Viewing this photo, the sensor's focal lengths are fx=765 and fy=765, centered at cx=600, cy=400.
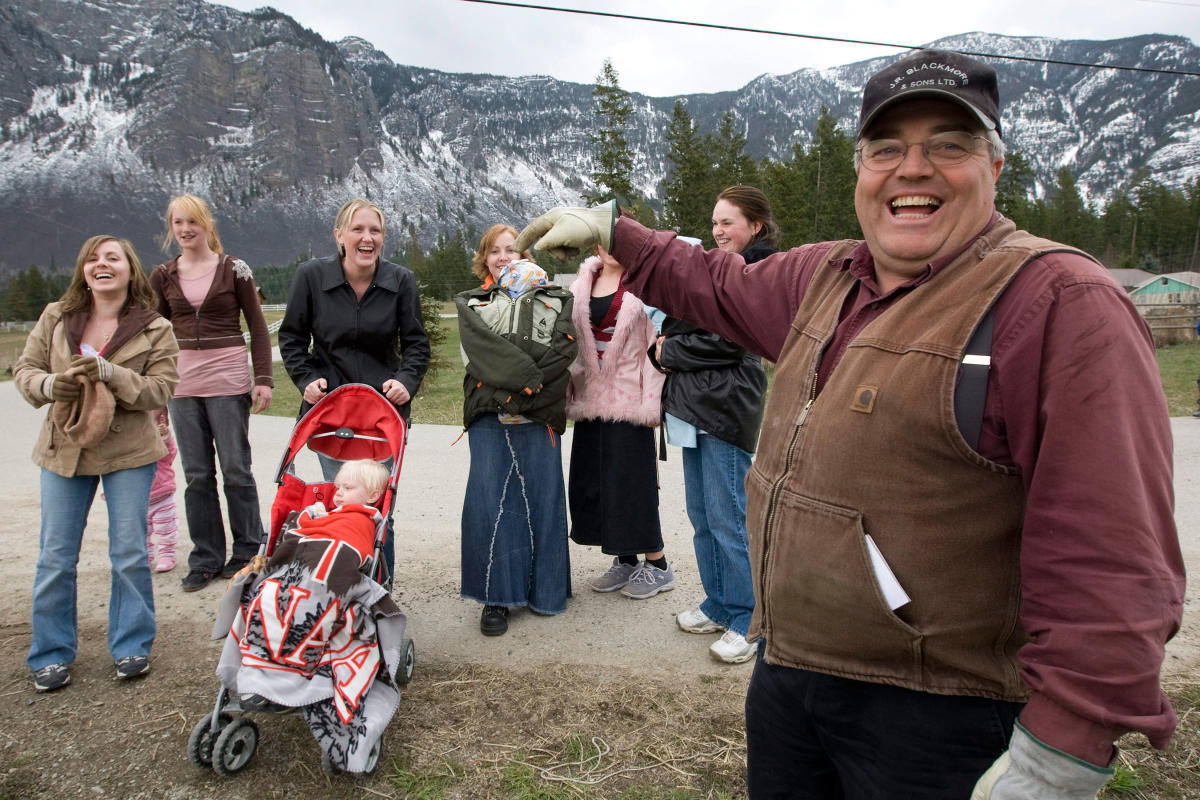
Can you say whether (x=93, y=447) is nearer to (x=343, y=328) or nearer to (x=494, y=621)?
(x=343, y=328)

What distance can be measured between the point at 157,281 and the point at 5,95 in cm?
24157

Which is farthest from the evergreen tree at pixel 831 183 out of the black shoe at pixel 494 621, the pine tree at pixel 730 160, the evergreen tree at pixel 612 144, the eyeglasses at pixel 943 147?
the eyeglasses at pixel 943 147

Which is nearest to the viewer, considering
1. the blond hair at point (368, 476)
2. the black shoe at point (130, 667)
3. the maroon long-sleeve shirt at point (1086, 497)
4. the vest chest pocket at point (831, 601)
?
the maroon long-sleeve shirt at point (1086, 497)

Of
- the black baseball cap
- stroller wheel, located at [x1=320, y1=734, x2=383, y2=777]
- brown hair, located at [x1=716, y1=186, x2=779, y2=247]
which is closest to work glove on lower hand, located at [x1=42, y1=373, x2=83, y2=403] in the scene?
stroller wheel, located at [x1=320, y1=734, x2=383, y2=777]

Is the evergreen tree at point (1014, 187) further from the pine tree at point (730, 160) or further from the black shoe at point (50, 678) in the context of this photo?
the black shoe at point (50, 678)

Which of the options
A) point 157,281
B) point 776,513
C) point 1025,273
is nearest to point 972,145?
point 1025,273

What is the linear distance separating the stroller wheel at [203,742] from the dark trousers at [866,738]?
2234 millimetres

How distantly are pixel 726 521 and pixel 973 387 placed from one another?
263 centimetres

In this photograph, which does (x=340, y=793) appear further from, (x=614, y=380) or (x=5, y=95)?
(x=5, y=95)

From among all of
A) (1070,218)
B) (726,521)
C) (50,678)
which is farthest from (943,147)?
(1070,218)

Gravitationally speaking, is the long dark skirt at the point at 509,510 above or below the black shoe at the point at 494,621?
above

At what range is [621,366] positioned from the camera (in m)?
4.35

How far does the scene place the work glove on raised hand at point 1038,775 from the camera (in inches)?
47.4

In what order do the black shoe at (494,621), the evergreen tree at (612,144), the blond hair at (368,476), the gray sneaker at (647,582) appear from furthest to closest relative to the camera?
1. the evergreen tree at (612,144)
2. the gray sneaker at (647,582)
3. the black shoe at (494,621)
4. the blond hair at (368,476)
